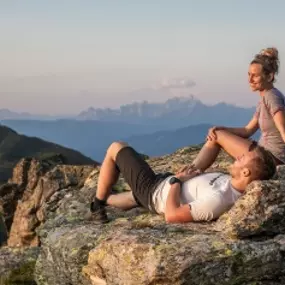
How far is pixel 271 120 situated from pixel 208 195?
471cm

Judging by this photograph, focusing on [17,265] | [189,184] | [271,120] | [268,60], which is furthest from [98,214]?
[268,60]

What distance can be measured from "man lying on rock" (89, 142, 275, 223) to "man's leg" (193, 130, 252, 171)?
0.87 m

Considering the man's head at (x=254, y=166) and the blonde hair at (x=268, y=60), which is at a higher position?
the blonde hair at (x=268, y=60)

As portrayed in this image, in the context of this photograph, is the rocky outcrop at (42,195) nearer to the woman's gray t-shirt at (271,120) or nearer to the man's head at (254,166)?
the woman's gray t-shirt at (271,120)

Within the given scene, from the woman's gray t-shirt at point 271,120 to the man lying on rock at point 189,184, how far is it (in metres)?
2.83

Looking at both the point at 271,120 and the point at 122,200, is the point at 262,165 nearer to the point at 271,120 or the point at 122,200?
the point at 271,120

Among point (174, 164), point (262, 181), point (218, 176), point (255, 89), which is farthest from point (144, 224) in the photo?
point (174, 164)

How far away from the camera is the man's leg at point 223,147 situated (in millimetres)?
13779

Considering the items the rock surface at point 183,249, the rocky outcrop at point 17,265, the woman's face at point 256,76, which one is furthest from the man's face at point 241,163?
the rocky outcrop at point 17,265

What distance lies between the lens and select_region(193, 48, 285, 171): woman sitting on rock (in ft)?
48.1

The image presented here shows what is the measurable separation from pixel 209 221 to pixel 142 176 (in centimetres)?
241

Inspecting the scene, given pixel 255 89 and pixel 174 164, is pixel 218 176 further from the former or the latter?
pixel 174 164

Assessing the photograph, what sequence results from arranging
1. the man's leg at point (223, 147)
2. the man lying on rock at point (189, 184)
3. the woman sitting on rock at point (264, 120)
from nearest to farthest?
1. the man lying on rock at point (189, 184)
2. the man's leg at point (223, 147)
3. the woman sitting on rock at point (264, 120)

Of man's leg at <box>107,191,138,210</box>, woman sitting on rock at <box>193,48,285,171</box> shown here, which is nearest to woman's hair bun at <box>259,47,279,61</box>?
woman sitting on rock at <box>193,48,285,171</box>
